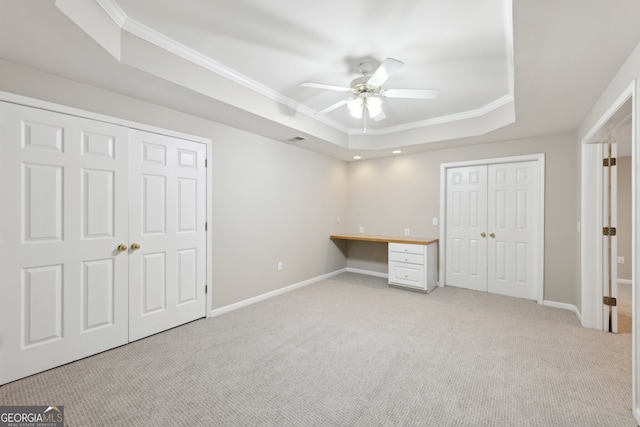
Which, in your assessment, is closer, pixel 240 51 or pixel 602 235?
pixel 240 51

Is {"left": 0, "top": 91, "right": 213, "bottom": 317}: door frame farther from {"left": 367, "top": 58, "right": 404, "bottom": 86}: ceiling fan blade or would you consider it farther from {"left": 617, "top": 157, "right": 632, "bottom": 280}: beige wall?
{"left": 617, "top": 157, "right": 632, "bottom": 280}: beige wall

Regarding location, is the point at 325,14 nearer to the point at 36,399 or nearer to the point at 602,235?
the point at 36,399

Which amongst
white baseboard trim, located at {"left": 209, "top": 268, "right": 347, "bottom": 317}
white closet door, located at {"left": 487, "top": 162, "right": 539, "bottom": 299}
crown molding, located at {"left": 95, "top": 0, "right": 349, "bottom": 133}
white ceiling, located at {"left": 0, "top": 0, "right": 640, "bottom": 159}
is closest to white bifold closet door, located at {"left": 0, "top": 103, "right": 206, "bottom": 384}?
white baseboard trim, located at {"left": 209, "top": 268, "right": 347, "bottom": 317}

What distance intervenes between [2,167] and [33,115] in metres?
0.45

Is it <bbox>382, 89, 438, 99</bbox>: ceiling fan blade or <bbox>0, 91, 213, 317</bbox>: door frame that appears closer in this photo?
<bbox>0, 91, 213, 317</bbox>: door frame

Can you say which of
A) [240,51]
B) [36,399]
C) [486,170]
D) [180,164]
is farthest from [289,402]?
[486,170]

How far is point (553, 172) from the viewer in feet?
12.1

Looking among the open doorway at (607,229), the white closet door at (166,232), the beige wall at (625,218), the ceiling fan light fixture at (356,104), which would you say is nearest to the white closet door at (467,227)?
the open doorway at (607,229)

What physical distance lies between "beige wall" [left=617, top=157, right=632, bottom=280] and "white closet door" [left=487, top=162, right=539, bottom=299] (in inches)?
106

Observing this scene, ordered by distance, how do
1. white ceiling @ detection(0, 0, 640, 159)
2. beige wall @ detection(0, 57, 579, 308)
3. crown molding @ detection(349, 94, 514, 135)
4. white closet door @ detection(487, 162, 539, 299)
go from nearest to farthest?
white ceiling @ detection(0, 0, 640, 159) → beige wall @ detection(0, 57, 579, 308) → crown molding @ detection(349, 94, 514, 135) → white closet door @ detection(487, 162, 539, 299)

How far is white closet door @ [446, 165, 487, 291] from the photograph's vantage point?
4266mm

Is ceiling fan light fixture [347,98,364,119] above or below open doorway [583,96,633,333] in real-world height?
above

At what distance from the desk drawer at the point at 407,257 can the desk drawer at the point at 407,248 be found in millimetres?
48

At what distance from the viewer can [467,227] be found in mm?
4387
